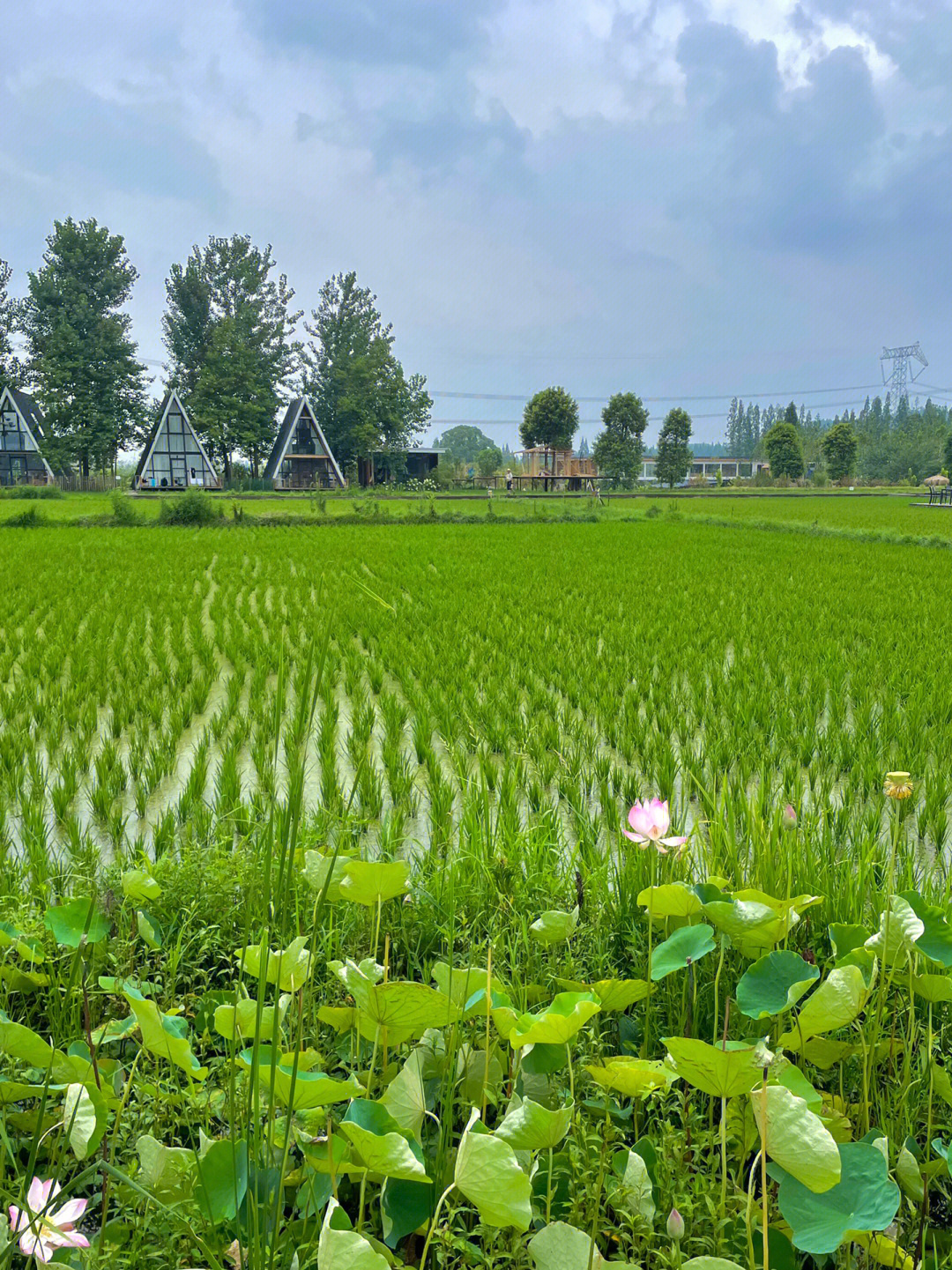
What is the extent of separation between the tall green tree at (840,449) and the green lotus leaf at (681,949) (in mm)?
64977

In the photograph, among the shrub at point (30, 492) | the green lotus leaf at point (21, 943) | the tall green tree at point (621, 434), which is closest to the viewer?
the green lotus leaf at point (21, 943)

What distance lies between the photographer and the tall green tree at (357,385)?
141 feet

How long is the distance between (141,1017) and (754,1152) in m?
0.88

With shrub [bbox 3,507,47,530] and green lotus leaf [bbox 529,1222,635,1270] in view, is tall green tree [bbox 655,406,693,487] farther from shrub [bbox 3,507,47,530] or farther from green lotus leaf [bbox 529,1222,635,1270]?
green lotus leaf [bbox 529,1222,635,1270]

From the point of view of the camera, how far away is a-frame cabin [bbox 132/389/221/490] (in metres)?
39.3

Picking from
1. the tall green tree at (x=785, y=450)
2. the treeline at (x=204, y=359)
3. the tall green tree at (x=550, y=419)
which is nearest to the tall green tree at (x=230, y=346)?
the treeline at (x=204, y=359)

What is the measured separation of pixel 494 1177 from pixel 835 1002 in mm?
559

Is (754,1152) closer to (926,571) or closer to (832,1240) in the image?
(832,1240)

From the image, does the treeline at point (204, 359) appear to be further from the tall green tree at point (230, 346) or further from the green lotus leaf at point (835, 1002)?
the green lotus leaf at point (835, 1002)

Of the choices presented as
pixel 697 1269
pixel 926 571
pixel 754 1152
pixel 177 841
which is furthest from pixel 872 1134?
pixel 926 571

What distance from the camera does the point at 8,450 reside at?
4078cm

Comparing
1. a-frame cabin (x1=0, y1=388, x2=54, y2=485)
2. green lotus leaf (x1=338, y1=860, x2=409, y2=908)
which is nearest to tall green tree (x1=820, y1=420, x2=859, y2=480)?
a-frame cabin (x1=0, y1=388, x2=54, y2=485)

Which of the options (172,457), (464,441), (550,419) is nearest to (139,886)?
(172,457)

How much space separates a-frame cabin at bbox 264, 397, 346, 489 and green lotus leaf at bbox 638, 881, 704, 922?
41040mm
